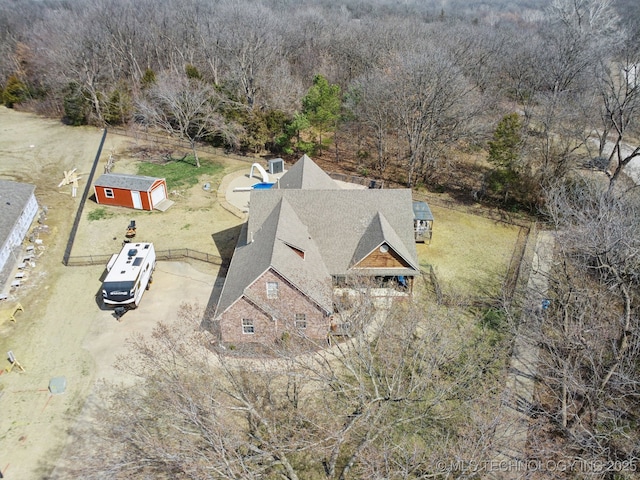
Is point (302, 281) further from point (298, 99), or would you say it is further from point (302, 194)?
point (298, 99)

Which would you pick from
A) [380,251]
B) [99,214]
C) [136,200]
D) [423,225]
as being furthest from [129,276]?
[423,225]

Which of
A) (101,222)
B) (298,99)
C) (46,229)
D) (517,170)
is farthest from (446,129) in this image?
(46,229)

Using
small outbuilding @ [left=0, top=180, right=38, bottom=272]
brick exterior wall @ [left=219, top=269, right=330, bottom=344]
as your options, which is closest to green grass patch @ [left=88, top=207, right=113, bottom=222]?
small outbuilding @ [left=0, top=180, right=38, bottom=272]

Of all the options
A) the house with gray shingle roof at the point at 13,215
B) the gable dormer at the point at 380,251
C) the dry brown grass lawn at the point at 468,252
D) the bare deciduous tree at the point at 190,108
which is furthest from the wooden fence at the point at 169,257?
the bare deciduous tree at the point at 190,108

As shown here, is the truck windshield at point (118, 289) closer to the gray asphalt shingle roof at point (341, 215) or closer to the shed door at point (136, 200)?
the gray asphalt shingle roof at point (341, 215)

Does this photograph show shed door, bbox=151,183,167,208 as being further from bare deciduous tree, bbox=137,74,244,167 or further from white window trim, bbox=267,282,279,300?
white window trim, bbox=267,282,279,300

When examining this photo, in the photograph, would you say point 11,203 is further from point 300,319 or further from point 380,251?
point 380,251

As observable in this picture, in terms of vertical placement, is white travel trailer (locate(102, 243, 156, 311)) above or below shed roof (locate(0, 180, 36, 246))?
below
